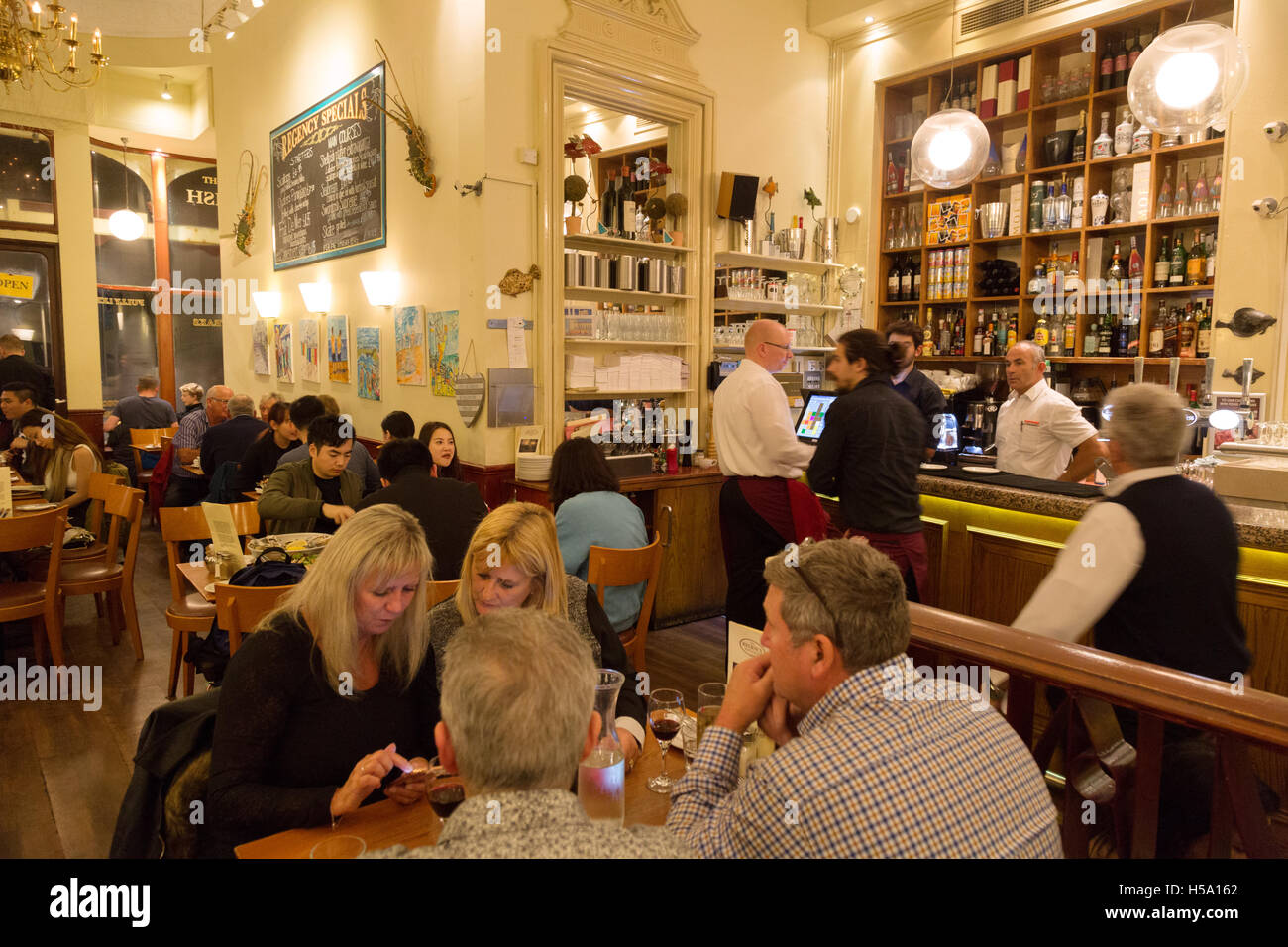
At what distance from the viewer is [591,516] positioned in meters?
3.47

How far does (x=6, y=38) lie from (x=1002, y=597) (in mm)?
7390

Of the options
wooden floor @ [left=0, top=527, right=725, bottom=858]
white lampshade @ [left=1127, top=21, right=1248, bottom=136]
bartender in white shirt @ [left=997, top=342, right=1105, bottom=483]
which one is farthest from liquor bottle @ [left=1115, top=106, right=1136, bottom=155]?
wooden floor @ [left=0, top=527, right=725, bottom=858]

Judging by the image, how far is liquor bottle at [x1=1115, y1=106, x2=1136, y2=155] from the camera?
18.8ft

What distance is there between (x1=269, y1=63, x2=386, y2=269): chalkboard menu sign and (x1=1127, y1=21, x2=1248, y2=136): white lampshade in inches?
190

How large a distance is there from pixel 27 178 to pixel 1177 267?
35.3 ft

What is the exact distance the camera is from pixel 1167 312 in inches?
229

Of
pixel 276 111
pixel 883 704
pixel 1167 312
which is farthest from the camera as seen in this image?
pixel 276 111

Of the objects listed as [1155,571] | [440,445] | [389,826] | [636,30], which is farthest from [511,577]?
[636,30]

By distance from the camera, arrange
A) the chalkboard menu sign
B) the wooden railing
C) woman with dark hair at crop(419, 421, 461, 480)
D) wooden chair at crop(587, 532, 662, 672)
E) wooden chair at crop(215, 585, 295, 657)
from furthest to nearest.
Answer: the chalkboard menu sign
woman with dark hair at crop(419, 421, 461, 480)
wooden chair at crop(587, 532, 662, 672)
wooden chair at crop(215, 585, 295, 657)
the wooden railing

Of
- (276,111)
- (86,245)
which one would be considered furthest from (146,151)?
(276,111)

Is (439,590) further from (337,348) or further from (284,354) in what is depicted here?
(284,354)

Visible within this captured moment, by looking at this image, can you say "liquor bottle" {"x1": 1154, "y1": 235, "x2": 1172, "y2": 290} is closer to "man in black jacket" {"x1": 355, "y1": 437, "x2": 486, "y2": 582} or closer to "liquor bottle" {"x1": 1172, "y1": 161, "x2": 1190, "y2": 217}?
"liquor bottle" {"x1": 1172, "y1": 161, "x2": 1190, "y2": 217}
